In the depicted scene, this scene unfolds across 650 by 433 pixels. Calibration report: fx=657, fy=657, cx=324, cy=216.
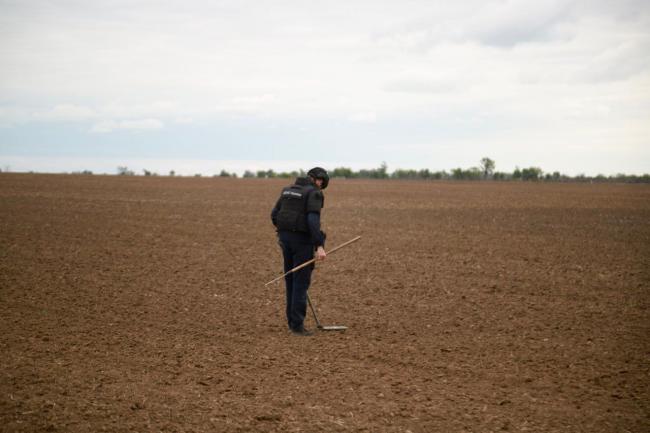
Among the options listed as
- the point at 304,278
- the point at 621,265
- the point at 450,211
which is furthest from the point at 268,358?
the point at 450,211

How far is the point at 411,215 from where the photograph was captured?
26.2 metres

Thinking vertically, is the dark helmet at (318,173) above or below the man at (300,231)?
above

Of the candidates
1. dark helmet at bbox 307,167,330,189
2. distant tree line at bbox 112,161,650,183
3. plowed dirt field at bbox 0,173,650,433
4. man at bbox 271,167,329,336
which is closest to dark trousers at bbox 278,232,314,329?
man at bbox 271,167,329,336

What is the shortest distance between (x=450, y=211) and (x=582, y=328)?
19871 mm

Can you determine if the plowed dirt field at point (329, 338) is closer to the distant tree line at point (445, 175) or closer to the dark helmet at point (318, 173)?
the dark helmet at point (318, 173)

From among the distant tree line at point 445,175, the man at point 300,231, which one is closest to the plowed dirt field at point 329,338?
the man at point 300,231

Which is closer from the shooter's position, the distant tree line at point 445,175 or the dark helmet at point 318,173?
the dark helmet at point 318,173

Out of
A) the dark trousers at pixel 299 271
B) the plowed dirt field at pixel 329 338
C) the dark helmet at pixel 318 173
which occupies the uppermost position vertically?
the dark helmet at pixel 318 173

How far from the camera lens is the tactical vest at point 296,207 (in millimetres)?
7953

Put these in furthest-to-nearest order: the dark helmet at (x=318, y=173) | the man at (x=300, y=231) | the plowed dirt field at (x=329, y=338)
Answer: the dark helmet at (x=318, y=173) < the man at (x=300, y=231) < the plowed dirt field at (x=329, y=338)

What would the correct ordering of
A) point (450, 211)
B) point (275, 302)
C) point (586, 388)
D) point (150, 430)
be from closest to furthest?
1. point (150, 430)
2. point (586, 388)
3. point (275, 302)
4. point (450, 211)

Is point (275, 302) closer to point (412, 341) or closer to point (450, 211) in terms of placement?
point (412, 341)

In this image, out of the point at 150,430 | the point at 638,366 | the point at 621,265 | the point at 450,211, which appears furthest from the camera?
the point at 450,211

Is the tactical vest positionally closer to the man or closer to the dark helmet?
the man
